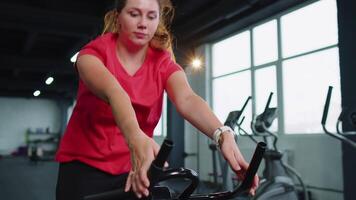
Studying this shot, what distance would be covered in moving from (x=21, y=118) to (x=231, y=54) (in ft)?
43.0

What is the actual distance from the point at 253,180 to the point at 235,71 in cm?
654

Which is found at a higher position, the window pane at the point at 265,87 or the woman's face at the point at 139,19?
the window pane at the point at 265,87

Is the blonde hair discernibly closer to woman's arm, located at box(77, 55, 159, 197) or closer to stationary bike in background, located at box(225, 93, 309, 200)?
woman's arm, located at box(77, 55, 159, 197)

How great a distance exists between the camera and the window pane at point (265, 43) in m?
6.27

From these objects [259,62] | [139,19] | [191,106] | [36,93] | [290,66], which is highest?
[36,93]

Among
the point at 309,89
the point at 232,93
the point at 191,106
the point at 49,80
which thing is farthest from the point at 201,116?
the point at 49,80

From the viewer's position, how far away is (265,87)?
6438 mm

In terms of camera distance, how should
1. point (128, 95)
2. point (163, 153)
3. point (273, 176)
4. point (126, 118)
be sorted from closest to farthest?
point (163, 153)
point (126, 118)
point (128, 95)
point (273, 176)

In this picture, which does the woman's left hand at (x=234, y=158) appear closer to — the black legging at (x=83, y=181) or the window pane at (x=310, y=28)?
the black legging at (x=83, y=181)

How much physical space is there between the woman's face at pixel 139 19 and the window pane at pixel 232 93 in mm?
5893

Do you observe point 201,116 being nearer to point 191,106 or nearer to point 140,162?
point 191,106

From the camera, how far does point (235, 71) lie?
23.9ft

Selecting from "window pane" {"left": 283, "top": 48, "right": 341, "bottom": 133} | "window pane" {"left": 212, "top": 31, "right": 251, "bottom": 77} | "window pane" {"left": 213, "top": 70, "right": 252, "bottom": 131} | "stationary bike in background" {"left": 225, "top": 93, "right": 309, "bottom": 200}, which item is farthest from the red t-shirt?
"window pane" {"left": 212, "top": 31, "right": 251, "bottom": 77}

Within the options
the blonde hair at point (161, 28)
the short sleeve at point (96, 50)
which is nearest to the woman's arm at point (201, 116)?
the blonde hair at point (161, 28)
